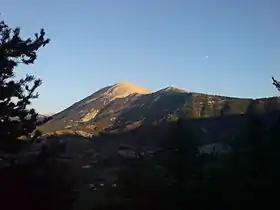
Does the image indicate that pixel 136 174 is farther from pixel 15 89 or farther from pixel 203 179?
pixel 15 89

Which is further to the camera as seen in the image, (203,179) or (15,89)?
(203,179)

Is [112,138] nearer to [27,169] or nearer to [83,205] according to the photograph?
[83,205]

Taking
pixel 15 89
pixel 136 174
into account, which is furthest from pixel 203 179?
pixel 15 89

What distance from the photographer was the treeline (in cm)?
2925

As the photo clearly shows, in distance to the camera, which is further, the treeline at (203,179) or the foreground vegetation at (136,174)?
the treeline at (203,179)

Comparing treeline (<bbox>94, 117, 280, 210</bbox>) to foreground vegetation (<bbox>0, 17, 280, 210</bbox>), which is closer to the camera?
foreground vegetation (<bbox>0, 17, 280, 210</bbox>)

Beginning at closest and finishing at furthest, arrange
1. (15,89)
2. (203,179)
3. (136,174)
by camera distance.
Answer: (15,89)
(136,174)
(203,179)

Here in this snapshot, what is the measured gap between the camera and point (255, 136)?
46.1 meters

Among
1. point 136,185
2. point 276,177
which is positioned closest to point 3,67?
point 136,185

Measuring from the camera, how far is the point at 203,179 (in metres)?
41.9

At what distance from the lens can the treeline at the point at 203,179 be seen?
2925 cm

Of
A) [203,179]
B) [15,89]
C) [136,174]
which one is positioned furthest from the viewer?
[203,179]

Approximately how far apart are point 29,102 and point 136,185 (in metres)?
15.5

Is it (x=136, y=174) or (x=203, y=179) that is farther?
(x=203, y=179)
